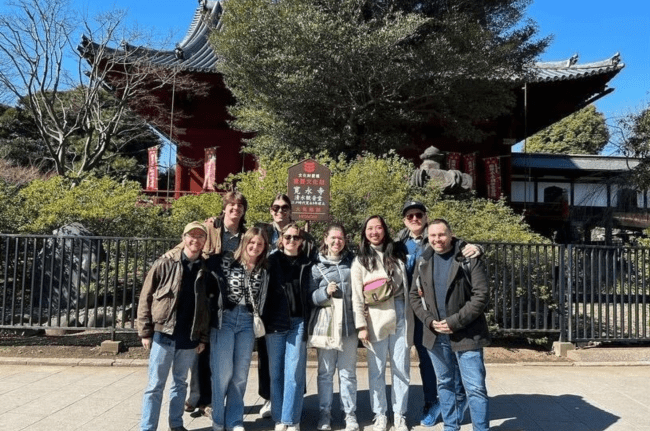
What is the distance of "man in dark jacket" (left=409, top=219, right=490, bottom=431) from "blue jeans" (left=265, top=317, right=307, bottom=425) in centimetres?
90

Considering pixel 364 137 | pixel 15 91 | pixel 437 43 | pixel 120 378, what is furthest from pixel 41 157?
pixel 120 378

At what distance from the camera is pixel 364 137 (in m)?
12.7

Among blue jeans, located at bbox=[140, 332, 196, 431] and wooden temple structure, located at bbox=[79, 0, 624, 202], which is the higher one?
wooden temple structure, located at bbox=[79, 0, 624, 202]

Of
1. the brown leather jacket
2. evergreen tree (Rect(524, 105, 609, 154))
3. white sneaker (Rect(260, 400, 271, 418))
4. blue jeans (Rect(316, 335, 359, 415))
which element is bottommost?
white sneaker (Rect(260, 400, 271, 418))

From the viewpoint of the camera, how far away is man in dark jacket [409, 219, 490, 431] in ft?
12.1

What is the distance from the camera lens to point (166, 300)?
364 centimetres

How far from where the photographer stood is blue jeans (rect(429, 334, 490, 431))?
367cm

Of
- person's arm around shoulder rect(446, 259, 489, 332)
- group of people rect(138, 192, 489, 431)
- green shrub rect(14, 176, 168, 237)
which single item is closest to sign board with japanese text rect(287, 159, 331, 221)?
green shrub rect(14, 176, 168, 237)

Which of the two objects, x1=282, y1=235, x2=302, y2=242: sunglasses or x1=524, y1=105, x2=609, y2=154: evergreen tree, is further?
x1=524, y1=105, x2=609, y2=154: evergreen tree

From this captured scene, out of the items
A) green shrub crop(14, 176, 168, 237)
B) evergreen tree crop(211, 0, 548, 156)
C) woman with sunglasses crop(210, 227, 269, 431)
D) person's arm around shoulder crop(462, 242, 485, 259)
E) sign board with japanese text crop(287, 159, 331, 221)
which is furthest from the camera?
evergreen tree crop(211, 0, 548, 156)

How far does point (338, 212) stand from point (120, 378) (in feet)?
13.7

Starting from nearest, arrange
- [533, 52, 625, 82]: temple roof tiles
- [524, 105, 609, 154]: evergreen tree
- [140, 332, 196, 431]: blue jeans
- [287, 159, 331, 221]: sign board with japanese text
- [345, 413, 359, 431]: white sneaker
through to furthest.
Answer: [140, 332, 196, 431]: blue jeans → [345, 413, 359, 431]: white sneaker → [287, 159, 331, 221]: sign board with japanese text → [533, 52, 625, 82]: temple roof tiles → [524, 105, 609, 154]: evergreen tree

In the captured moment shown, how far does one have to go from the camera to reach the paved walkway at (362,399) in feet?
13.8

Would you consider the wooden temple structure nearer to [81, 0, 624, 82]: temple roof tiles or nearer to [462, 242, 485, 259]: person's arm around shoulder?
[81, 0, 624, 82]: temple roof tiles
